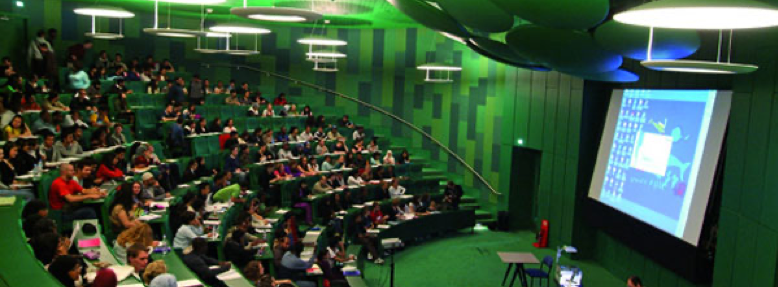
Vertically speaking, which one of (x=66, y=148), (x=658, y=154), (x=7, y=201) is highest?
(x=658, y=154)

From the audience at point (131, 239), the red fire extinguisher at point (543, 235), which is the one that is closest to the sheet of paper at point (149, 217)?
the audience at point (131, 239)

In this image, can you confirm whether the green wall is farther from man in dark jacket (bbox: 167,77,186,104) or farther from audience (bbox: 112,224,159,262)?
audience (bbox: 112,224,159,262)

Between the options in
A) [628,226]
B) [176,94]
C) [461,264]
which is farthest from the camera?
[176,94]

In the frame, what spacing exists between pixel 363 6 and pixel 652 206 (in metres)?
7.54

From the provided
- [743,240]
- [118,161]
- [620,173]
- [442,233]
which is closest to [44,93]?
[118,161]

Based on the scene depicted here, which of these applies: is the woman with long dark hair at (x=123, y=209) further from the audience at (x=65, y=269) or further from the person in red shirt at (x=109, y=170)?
the audience at (x=65, y=269)

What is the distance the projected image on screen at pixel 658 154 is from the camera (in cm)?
936

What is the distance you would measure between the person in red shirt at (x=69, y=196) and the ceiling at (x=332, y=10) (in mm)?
6180

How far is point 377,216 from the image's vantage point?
44.1 ft

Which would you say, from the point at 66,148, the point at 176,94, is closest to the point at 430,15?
the point at 66,148

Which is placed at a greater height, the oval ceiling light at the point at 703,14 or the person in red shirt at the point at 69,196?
the oval ceiling light at the point at 703,14

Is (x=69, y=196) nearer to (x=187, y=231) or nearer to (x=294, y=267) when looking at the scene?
(x=187, y=231)

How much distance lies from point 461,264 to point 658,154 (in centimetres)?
433

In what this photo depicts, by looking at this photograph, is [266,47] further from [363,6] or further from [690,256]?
[690,256]
